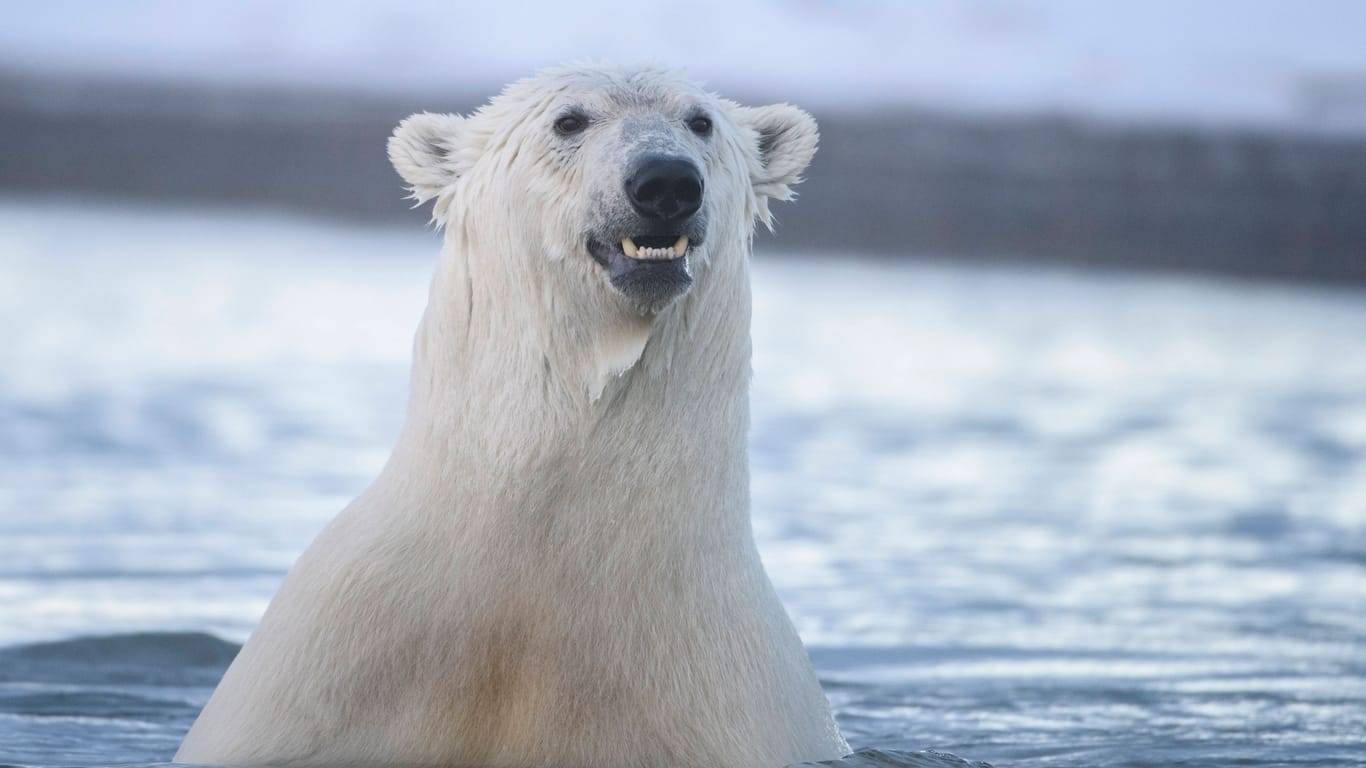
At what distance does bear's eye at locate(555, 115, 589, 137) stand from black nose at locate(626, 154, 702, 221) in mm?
349

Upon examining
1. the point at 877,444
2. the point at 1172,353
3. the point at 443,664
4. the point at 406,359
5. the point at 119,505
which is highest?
the point at 1172,353

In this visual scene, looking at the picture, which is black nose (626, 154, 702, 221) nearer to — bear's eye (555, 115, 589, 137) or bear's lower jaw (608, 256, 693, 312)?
bear's lower jaw (608, 256, 693, 312)

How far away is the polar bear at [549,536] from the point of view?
4234 mm

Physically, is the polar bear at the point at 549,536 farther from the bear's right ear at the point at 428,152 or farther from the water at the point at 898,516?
the water at the point at 898,516

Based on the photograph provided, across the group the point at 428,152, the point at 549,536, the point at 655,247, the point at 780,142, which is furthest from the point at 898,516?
the point at 655,247

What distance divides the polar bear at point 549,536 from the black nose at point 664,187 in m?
0.09

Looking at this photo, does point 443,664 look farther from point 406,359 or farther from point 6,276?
point 6,276

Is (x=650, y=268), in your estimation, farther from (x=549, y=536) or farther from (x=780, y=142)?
(x=780, y=142)

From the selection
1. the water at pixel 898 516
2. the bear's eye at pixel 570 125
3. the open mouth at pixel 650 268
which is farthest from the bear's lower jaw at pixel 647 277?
the water at pixel 898 516

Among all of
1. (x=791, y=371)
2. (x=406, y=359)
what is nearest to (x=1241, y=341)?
(x=791, y=371)

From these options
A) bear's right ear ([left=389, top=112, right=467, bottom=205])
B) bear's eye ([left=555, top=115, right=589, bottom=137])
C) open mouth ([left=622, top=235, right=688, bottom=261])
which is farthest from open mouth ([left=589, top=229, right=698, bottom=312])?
bear's right ear ([left=389, top=112, right=467, bottom=205])

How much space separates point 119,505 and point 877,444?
17.9ft

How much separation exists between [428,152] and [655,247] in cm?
84

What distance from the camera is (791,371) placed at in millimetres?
17625
